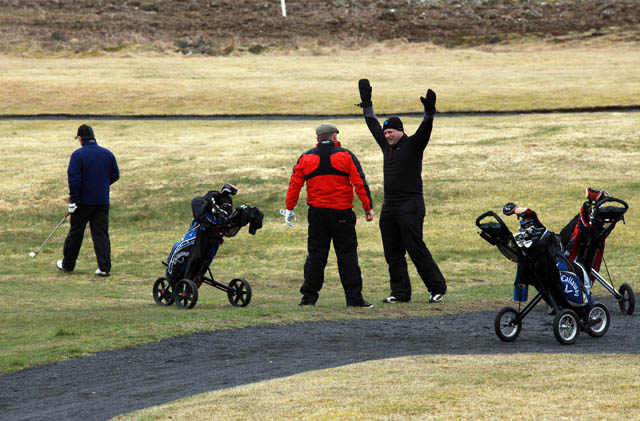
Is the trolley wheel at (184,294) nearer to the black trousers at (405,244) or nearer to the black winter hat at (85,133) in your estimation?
the black trousers at (405,244)

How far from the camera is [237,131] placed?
35.2 m

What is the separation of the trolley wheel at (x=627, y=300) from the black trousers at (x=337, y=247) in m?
3.25

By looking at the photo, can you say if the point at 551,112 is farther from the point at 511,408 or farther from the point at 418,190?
the point at 511,408

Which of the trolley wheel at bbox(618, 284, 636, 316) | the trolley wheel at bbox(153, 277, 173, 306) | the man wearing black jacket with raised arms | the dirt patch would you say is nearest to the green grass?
the trolley wheel at bbox(153, 277, 173, 306)

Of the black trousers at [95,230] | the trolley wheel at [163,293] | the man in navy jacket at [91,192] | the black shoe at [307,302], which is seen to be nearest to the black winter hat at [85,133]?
the man in navy jacket at [91,192]

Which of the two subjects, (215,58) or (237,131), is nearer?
(237,131)

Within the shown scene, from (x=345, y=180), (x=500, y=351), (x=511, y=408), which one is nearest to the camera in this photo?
(x=511, y=408)

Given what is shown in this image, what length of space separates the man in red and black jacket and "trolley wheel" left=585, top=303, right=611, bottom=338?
10.2 ft

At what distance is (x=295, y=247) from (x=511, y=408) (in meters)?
12.5

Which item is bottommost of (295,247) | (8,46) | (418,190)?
(295,247)

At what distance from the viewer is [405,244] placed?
499 inches

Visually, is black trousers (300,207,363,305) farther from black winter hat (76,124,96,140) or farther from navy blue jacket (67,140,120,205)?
black winter hat (76,124,96,140)

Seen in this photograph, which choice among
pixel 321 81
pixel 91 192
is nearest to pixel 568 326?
pixel 91 192

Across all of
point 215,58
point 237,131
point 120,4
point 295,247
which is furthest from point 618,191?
point 120,4
